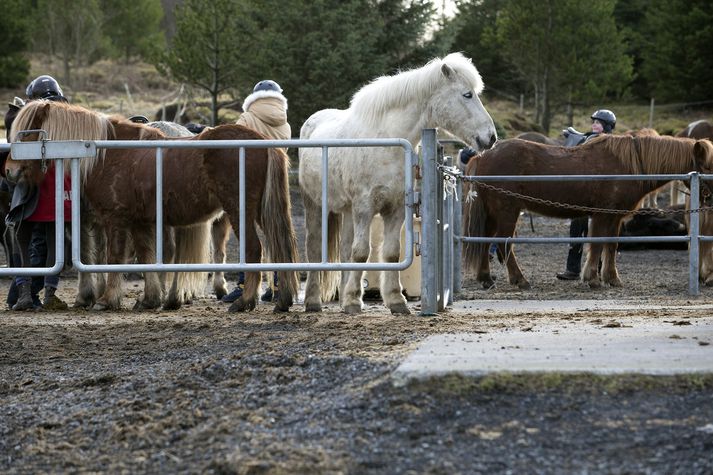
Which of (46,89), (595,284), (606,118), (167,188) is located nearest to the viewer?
(167,188)

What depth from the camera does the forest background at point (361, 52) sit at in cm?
2433

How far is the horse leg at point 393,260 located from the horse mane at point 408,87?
78 centimetres

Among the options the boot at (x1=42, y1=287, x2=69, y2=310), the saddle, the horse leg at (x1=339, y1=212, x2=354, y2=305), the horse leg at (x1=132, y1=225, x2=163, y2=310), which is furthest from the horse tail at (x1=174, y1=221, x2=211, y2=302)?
the saddle

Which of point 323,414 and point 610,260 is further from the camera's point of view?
point 610,260

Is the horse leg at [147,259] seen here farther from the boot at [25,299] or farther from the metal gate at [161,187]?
the metal gate at [161,187]

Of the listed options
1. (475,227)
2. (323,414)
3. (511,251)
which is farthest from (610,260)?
(323,414)

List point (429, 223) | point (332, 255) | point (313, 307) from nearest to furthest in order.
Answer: point (429, 223), point (313, 307), point (332, 255)

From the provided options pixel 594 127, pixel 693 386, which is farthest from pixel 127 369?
pixel 594 127

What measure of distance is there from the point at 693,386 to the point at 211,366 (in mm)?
2360

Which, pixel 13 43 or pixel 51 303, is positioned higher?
pixel 13 43

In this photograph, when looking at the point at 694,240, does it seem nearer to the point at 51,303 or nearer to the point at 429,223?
the point at 429,223

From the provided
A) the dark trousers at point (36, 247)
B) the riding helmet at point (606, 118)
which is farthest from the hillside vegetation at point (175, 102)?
the dark trousers at point (36, 247)

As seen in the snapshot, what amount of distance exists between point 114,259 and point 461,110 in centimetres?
315

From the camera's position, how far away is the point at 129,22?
2055 inches
